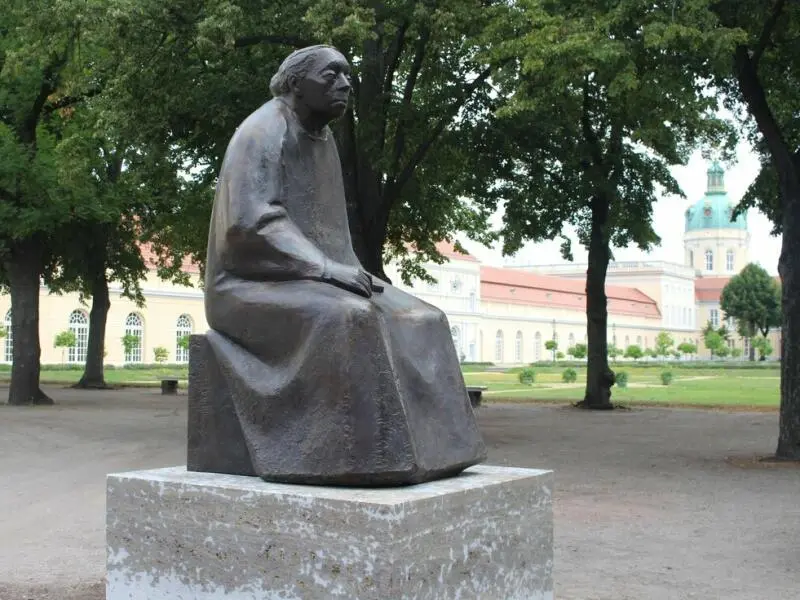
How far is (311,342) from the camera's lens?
4.25 m

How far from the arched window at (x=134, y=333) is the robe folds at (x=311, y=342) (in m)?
54.2

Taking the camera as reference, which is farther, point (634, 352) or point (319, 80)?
point (634, 352)

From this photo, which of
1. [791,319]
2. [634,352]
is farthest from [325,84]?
[634,352]

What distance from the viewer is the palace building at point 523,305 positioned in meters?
56.9

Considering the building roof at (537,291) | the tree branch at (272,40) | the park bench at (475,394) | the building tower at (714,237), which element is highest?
the building tower at (714,237)

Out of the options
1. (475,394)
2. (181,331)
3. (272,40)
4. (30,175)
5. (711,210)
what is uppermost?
(711,210)

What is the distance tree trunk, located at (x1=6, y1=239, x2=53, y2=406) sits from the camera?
69.3ft

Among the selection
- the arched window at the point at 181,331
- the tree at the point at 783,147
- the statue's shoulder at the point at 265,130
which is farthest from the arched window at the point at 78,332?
the statue's shoulder at the point at 265,130

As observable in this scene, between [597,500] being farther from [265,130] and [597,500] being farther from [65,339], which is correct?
[65,339]

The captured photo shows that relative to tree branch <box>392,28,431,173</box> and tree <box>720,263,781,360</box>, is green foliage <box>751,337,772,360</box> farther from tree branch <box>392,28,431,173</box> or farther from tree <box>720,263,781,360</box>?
tree branch <box>392,28,431,173</box>

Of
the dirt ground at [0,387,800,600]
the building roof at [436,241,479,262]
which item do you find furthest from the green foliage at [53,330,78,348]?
the dirt ground at [0,387,800,600]

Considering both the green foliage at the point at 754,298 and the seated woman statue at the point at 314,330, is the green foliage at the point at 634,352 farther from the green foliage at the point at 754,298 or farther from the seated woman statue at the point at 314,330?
the seated woman statue at the point at 314,330

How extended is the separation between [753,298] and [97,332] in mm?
75523

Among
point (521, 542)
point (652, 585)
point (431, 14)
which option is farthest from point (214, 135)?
point (521, 542)
